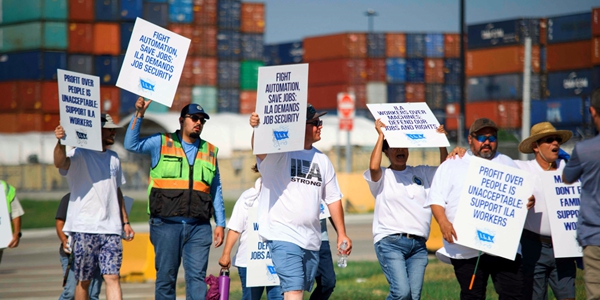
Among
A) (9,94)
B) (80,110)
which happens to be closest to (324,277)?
(80,110)

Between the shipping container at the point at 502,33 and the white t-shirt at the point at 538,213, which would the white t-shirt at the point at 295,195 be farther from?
the shipping container at the point at 502,33

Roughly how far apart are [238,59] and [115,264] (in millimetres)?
50785

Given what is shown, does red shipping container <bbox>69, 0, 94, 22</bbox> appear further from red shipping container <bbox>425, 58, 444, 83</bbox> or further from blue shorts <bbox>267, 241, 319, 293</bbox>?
blue shorts <bbox>267, 241, 319, 293</bbox>

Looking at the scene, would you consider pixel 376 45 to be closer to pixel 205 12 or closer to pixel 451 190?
pixel 205 12

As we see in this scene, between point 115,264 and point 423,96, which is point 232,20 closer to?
point 423,96

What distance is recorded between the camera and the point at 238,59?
57.8 m

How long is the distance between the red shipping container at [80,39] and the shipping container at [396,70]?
22.8 m

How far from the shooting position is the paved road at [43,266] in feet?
37.3

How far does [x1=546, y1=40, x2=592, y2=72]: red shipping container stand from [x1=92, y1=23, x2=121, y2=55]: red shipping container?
2779cm

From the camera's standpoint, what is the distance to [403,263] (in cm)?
681

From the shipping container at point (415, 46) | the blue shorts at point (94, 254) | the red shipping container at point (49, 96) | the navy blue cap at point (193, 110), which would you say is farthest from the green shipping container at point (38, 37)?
the navy blue cap at point (193, 110)

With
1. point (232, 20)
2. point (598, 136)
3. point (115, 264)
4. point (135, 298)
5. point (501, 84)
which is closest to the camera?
point (598, 136)

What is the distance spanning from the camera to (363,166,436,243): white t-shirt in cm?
689

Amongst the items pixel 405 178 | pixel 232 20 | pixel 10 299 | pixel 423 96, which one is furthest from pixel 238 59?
pixel 405 178
